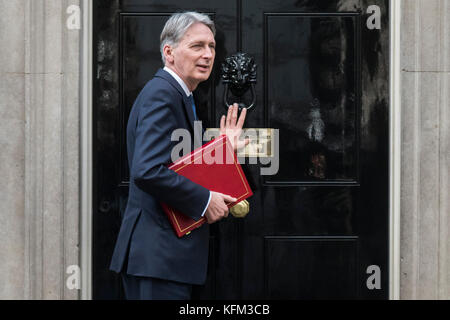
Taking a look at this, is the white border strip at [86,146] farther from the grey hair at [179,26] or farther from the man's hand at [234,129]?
the man's hand at [234,129]

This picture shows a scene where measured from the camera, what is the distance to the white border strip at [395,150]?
3379mm

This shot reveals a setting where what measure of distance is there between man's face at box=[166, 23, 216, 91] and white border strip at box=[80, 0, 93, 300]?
109 centimetres

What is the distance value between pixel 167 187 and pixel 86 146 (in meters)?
1.34

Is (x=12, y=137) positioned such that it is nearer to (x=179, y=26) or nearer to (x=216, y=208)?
(x=179, y=26)

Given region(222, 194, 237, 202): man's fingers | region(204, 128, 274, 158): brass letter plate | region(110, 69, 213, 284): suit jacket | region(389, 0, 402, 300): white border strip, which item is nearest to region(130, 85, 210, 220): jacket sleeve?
region(110, 69, 213, 284): suit jacket

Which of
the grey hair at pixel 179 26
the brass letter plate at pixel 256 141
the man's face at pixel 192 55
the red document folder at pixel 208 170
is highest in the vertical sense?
the grey hair at pixel 179 26

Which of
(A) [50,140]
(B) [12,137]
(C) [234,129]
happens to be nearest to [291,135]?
(C) [234,129]

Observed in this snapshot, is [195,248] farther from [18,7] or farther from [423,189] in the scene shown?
[18,7]

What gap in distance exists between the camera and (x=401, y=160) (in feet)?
11.1

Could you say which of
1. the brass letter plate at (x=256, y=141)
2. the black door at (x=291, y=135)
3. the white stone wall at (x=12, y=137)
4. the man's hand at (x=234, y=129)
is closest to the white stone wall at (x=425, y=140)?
the black door at (x=291, y=135)

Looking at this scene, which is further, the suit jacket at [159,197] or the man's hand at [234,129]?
the man's hand at [234,129]

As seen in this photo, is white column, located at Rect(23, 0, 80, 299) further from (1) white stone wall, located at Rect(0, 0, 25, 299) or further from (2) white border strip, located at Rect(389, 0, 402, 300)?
(2) white border strip, located at Rect(389, 0, 402, 300)

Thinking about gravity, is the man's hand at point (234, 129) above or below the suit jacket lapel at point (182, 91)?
below
